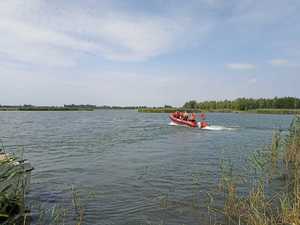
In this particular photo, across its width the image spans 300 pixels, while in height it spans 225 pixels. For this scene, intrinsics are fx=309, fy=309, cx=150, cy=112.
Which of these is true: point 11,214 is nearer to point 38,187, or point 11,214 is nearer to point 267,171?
point 38,187

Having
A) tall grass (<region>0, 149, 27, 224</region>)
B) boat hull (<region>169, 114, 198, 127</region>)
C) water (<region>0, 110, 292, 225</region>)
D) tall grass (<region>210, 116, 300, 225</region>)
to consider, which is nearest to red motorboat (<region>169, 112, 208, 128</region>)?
boat hull (<region>169, 114, 198, 127</region>)

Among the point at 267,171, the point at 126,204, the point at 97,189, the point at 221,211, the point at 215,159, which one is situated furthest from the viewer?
the point at 215,159

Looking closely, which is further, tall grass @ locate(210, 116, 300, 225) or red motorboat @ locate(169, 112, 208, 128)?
red motorboat @ locate(169, 112, 208, 128)

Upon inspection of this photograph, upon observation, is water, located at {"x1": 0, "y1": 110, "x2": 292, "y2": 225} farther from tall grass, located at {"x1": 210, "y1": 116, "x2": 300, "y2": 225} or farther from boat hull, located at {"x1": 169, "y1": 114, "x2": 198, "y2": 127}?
boat hull, located at {"x1": 169, "y1": 114, "x2": 198, "y2": 127}

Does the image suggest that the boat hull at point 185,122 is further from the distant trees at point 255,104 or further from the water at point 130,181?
the distant trees at point 255,104

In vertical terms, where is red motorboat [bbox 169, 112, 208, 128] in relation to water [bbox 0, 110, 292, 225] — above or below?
above

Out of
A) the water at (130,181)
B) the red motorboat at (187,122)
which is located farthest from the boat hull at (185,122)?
the water at (130,181)

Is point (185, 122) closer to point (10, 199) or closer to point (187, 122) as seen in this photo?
point (187, 122)

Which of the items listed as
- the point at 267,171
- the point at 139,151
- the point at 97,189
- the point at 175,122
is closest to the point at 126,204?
the point at 97,189

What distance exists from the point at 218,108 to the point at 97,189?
101112mm

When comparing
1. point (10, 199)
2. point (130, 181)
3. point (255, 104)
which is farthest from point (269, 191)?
point (255, 104)

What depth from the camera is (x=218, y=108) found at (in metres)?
107

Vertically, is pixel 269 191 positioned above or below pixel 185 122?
below

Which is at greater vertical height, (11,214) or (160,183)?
(11,214)
